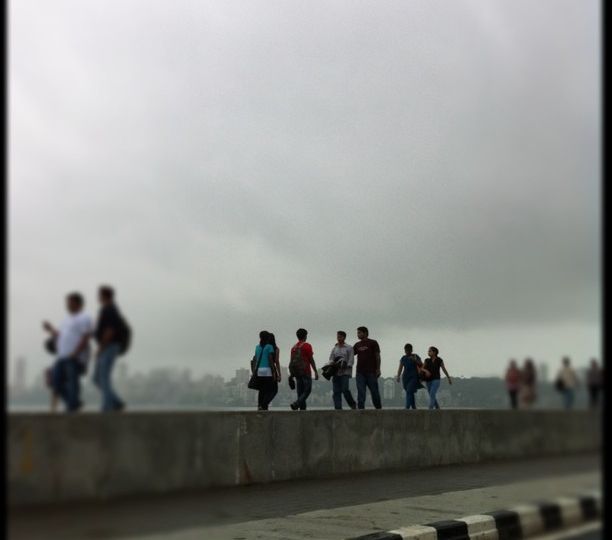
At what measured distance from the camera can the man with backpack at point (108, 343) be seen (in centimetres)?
123

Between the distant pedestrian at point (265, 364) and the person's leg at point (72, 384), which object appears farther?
the distant pedestrian at point (265, 364)

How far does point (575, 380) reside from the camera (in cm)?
158

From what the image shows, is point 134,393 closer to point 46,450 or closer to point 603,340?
point 46,450

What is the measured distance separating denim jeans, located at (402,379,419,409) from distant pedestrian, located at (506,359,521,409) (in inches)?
36.3

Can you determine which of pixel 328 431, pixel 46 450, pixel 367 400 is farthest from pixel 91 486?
pixel 328 431

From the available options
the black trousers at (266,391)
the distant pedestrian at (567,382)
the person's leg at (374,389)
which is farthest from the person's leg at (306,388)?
the distant pedestrian at (567,382)

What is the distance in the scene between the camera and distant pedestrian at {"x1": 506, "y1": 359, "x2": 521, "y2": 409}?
1.72 metres

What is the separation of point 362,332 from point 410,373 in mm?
172

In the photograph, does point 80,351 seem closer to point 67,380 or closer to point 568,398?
point 67,380

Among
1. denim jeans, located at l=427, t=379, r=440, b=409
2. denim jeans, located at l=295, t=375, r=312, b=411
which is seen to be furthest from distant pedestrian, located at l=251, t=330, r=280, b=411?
denim jeans, located at l=427, t=379, r=440, b=409

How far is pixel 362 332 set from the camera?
272cm

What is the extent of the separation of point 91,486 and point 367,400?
7.56ft

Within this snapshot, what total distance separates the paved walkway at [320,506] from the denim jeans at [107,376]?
125mm

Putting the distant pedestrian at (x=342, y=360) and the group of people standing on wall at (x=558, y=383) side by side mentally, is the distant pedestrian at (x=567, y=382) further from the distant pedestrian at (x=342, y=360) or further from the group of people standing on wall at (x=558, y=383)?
the distant pedestrian at (x=342, y=360)
